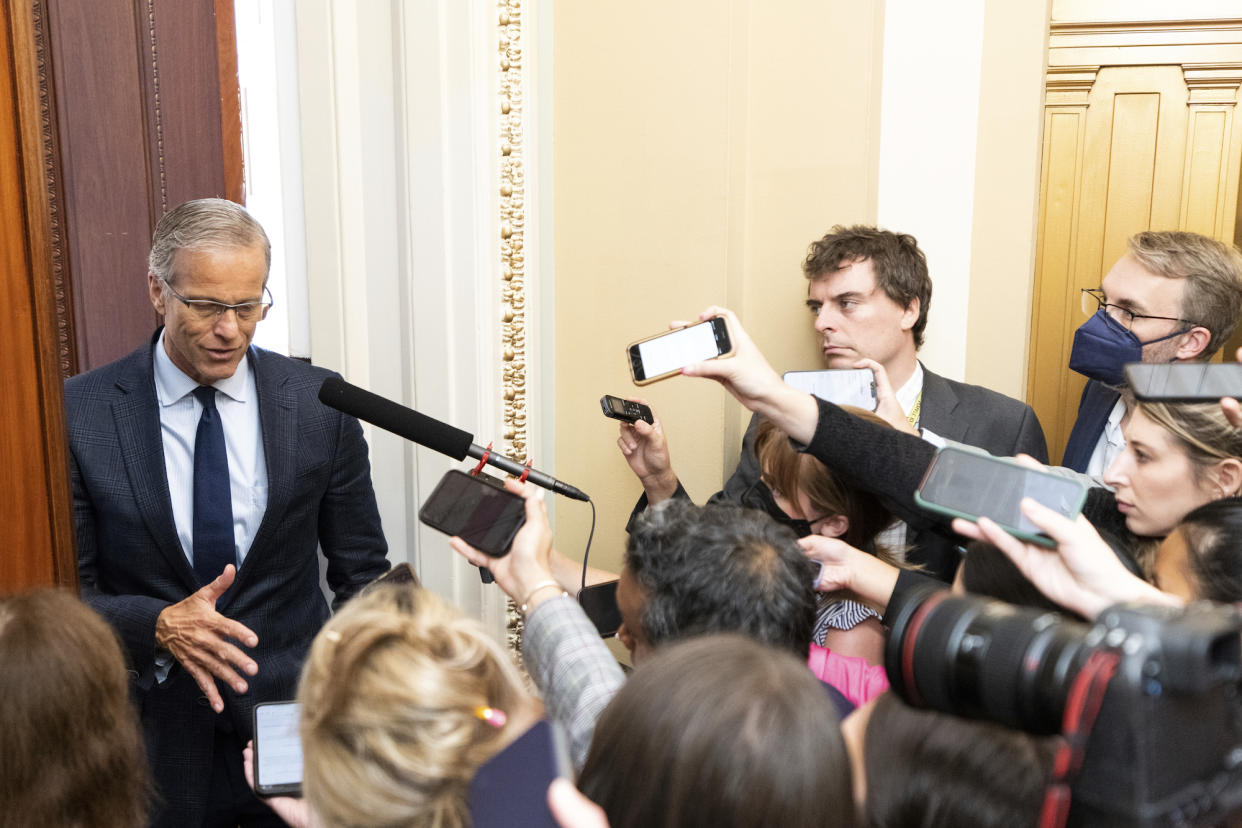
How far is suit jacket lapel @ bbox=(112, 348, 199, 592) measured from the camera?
1.95m

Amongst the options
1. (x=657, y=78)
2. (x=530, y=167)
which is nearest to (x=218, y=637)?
(x=530, y=167)

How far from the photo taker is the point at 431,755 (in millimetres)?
1018

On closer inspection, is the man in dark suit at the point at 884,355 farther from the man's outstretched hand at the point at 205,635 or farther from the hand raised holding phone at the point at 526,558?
the man's outstretched hand at the point at 205,635

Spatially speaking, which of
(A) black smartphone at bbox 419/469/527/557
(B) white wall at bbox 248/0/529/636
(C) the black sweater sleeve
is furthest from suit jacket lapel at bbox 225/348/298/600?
(C) the black sweater sleeve

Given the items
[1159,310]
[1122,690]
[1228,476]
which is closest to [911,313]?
[1159,310]

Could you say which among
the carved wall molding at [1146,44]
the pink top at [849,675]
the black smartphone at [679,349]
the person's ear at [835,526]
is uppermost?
the carved wall molding at [1146,44]

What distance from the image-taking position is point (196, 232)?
1983mm

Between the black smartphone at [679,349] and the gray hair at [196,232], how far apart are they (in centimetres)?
79

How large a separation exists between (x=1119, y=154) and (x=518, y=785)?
103 inches

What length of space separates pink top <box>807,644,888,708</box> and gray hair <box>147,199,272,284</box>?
4.25 ft

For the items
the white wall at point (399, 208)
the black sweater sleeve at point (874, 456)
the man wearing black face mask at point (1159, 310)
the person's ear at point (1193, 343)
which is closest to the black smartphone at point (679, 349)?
the black sweater sleeve at point (874, 456)

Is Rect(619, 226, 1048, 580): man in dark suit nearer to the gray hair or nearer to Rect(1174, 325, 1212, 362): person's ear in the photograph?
Rect(1174, 325, 1212, 362): person's ear

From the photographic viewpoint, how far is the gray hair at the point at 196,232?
6.49ft

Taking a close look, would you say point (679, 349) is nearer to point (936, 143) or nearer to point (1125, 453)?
point (1125, 453)
